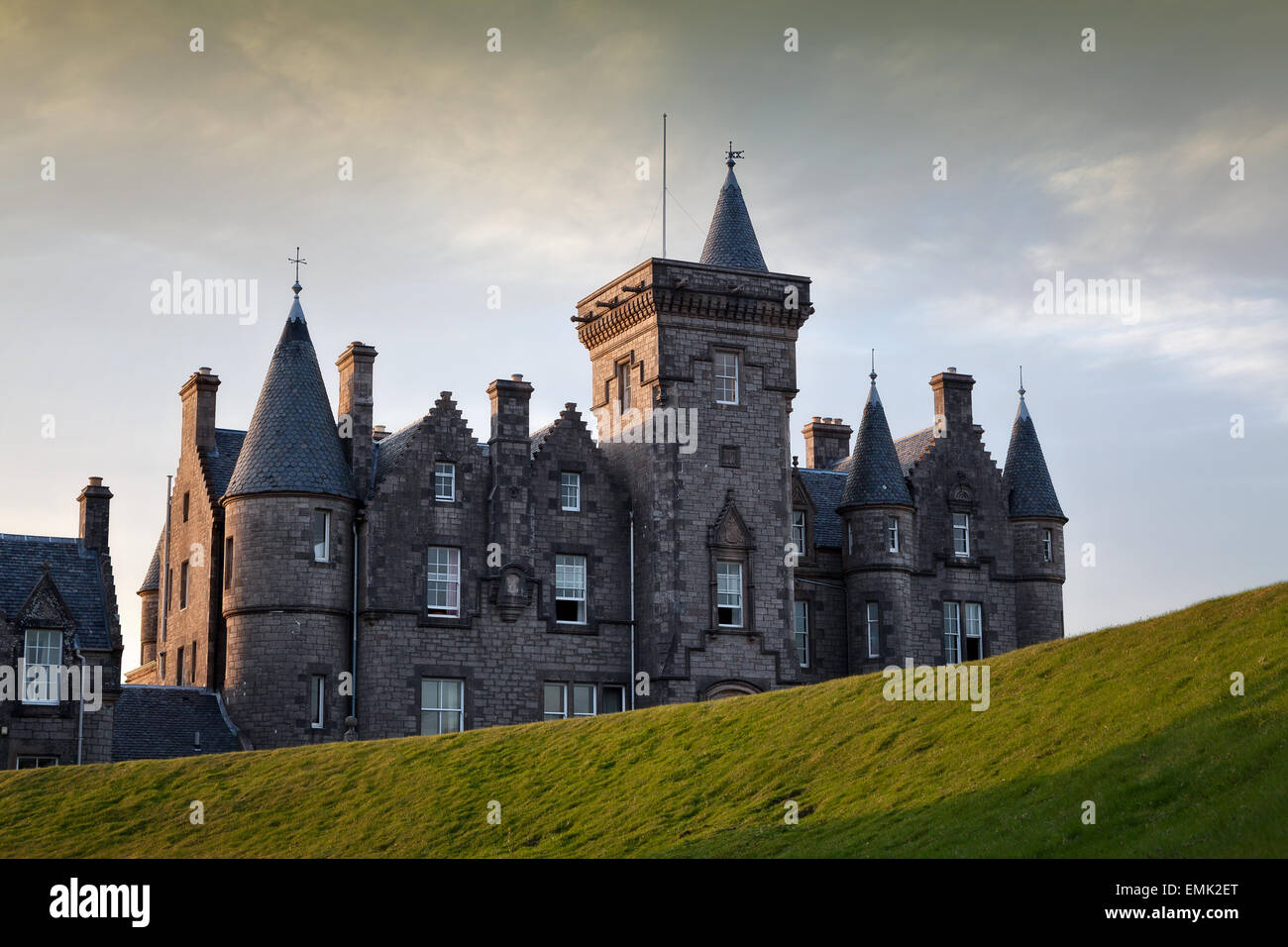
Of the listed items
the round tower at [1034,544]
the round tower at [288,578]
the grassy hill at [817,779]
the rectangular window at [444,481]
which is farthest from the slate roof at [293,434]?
the round tower at [1034,544]

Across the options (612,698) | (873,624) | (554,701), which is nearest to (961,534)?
(873,624)

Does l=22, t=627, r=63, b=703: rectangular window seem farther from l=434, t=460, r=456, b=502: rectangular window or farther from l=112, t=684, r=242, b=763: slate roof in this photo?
l=434, t=460, r=456, b=502: rectangular window

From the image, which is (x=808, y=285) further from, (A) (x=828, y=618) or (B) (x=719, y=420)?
(A) (x=828, y=618)

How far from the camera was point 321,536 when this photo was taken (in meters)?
49.8

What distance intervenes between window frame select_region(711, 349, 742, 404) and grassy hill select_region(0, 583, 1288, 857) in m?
15.7

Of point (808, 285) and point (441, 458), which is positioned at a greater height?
point (808, 285)

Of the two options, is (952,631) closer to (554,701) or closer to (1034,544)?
(1034,544)

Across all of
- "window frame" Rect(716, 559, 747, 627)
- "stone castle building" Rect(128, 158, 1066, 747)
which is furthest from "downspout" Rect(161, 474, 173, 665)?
"window frame" Rect(716, 559, 747, 627)

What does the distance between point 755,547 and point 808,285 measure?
889cm

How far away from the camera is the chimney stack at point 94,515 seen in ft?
167

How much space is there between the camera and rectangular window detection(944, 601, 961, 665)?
2295 inches

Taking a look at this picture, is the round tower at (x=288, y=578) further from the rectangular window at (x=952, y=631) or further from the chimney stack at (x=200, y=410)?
the rectangular window at (x=952, y=631)

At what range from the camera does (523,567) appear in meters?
51.9
